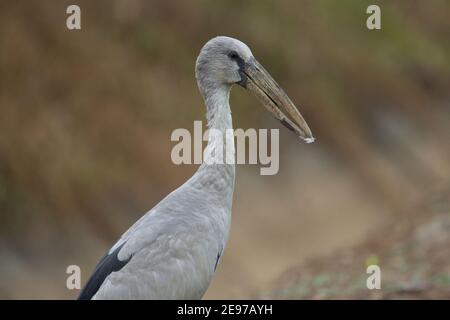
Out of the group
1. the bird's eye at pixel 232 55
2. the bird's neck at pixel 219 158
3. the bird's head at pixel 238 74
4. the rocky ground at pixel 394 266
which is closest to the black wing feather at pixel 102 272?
the bird's neck at pixel 219 158

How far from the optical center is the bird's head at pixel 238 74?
633cm

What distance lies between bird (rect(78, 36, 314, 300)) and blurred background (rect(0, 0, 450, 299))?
252 cm

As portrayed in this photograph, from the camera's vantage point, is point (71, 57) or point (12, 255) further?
point (71, 57)

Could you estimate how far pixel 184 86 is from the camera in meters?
12.8

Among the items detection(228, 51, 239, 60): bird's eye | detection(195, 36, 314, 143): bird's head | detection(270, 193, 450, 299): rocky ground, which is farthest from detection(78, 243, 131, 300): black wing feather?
detection(270, 193, 450, 299): rocky ground

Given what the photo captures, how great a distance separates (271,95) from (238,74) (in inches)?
10.3

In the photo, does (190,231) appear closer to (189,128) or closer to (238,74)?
(238,74)

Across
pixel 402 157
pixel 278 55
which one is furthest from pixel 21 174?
pixel 402 157

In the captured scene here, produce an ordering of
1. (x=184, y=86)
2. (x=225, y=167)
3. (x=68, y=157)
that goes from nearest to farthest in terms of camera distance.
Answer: (x=225, y=167)
(x=68, y=157)
(x=184, y=86)

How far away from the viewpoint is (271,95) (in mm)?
6426

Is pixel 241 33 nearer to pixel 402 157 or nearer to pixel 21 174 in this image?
pixel 402 157

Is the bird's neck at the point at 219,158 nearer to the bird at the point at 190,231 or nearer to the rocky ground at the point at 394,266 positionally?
the bird at the point at 190,231

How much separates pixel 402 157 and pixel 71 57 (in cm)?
556

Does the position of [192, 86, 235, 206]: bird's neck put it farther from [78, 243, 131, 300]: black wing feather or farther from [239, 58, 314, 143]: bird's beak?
[78, 243, 131, 300]: black wing feather
